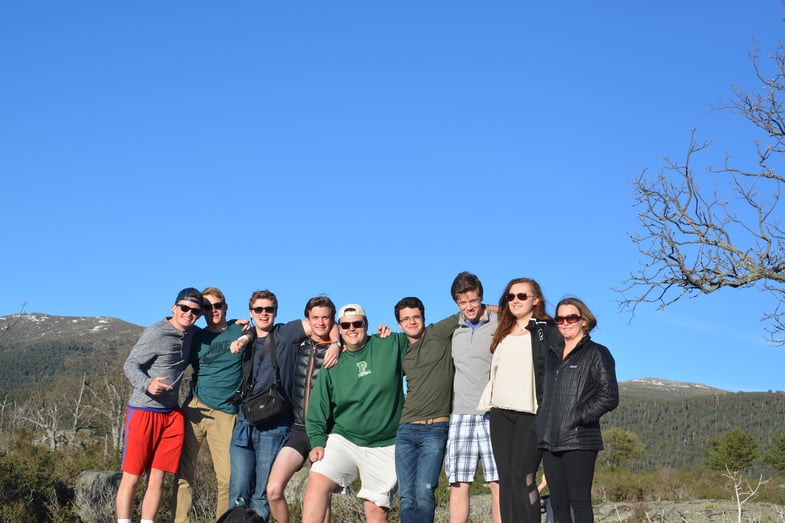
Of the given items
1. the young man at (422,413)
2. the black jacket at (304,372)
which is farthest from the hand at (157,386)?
the young man at (422,413)

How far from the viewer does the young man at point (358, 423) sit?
6.67 meters

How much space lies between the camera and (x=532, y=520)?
6.16 metres

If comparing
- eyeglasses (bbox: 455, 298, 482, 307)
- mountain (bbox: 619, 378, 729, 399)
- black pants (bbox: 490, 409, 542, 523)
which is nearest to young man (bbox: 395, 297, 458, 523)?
eyeglasses (bbox: 455, 298, 482, 307)

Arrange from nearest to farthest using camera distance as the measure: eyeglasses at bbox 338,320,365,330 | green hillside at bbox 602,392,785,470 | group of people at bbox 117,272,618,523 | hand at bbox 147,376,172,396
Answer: group of people at bbox 117,272,618,523, eyeglasses at bbox 338,320,365,330, hand at bbox 147,376,172,396, green hillside at bbox 602,392,785,470

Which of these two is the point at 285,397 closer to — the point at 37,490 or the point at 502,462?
the point at 502,462

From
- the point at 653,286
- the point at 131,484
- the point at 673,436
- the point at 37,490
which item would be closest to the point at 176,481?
the point at 131,484

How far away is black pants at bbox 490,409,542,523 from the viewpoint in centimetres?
614

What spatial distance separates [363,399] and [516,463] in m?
1.36

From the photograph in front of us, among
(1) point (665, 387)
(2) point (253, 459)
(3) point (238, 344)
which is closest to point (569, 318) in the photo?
(3) point (238, 344)

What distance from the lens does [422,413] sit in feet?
21.5

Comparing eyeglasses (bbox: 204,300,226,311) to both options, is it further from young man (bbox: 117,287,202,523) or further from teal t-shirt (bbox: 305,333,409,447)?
teal t-shirt (bbox: 305,333,409,447)

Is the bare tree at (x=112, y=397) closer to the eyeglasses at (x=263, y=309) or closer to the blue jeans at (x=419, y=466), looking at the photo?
the eyeglasses at (x=263, y=309)

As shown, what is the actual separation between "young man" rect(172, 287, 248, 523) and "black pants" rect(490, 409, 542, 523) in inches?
97.3

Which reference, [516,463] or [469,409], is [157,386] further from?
[516,463]
